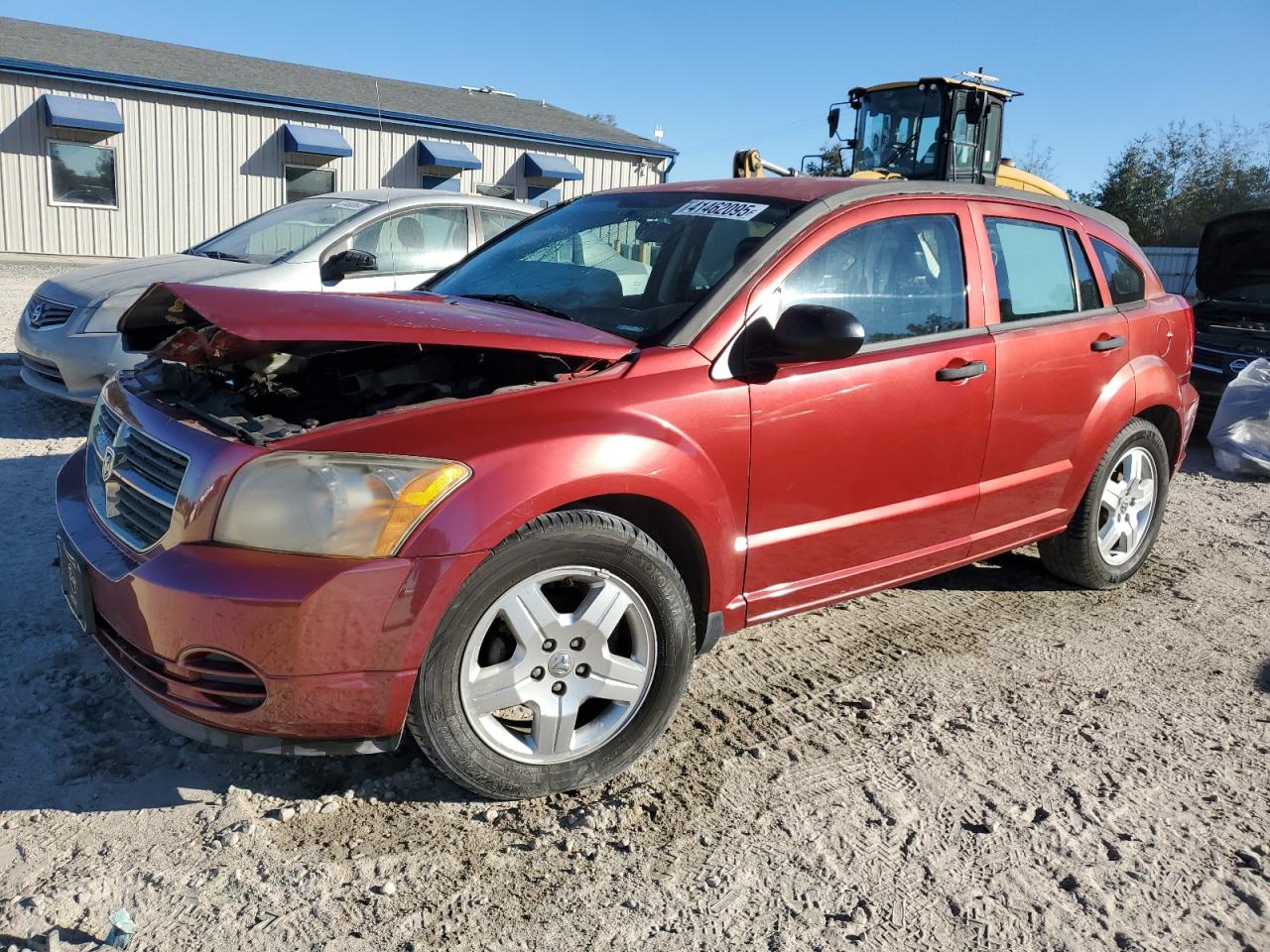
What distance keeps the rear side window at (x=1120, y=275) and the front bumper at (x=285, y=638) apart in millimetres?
3445

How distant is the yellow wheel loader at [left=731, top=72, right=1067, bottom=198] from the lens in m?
12.4

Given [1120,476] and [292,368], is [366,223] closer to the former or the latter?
[292,368]

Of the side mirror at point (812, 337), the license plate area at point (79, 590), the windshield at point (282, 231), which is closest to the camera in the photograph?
the license plate area at point (79, 590)

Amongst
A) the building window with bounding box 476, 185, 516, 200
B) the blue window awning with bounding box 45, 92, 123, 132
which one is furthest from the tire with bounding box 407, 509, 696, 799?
the blue window awning with bounding box 45, 92, 123, 132

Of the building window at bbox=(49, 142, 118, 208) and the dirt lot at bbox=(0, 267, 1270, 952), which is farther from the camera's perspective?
the building window at bbox=(49, 142, 118, 208)

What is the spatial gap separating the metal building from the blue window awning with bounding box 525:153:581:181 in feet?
0.14

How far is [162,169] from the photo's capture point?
779 inches

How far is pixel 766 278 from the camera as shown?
3.16m

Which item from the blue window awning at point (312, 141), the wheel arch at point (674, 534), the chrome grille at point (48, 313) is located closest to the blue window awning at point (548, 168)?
the blue window awning at point (312, 141)

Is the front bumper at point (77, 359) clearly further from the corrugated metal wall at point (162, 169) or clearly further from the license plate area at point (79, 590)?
the corrugated metal wall at point (162, 169)

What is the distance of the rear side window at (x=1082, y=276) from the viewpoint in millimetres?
4312

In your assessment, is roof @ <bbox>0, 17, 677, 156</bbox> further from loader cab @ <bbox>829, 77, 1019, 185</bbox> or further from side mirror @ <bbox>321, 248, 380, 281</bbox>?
side mirror @ <bbox>321, 248, 380, 281</bbox>

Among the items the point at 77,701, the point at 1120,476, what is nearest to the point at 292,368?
the point at 77,701

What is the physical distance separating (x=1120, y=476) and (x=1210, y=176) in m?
30.8
